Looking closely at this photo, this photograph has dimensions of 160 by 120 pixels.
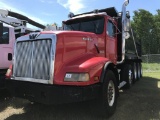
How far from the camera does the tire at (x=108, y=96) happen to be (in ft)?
18.0

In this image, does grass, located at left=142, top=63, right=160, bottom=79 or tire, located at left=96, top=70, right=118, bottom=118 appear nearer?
tire, located at left=96, top=70, right=118, bottom=118

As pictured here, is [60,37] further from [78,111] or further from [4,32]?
[4,32]

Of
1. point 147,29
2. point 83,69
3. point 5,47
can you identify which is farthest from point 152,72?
point 147,29

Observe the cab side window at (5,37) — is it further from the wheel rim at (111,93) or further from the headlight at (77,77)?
the wheel rim at (111,93)

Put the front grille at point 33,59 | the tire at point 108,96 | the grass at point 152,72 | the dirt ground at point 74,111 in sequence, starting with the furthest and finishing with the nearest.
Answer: the grass at point 152,72 → the dirt ground at point 74,111 → the tire at point 108,96 → the front grille at point 33,59

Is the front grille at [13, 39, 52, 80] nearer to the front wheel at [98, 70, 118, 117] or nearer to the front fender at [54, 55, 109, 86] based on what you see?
the front fender at [54, 55, 109, 86]

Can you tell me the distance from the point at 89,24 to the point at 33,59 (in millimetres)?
2372

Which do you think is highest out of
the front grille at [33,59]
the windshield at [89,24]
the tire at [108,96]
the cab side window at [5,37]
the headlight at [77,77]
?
the windshield at [89,24]

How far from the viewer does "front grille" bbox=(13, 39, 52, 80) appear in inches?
207

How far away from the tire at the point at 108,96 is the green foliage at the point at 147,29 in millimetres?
50160

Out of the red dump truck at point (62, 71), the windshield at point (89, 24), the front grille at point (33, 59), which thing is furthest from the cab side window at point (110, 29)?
the front grille at point (33, 59)

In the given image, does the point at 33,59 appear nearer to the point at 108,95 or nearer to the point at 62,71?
the point at 62,71

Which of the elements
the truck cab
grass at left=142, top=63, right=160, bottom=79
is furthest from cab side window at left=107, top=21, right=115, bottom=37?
grass at left=142, top=63, right=160, bottom=79

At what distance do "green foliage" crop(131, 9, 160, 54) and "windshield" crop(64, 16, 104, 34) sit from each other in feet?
160
